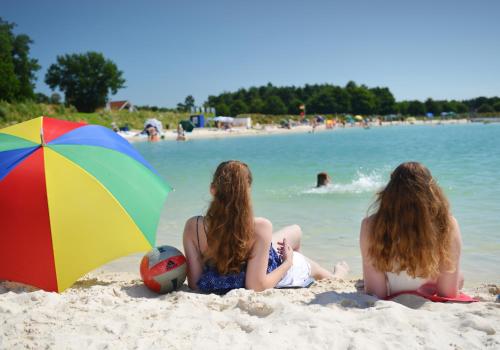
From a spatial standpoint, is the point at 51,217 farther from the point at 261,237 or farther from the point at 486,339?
the point at 486,339

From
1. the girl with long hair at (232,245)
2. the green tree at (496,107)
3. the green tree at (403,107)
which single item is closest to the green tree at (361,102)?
the green tree at (403,107)

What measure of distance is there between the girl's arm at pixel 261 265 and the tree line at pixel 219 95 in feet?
137

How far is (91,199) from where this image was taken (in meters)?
3.04

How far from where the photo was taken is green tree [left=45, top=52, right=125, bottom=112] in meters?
58.0

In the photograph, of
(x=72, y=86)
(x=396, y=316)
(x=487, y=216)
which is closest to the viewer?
(x=396, y=316)

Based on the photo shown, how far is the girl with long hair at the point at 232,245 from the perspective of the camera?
9.51ft

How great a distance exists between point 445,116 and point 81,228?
107749 millimetres

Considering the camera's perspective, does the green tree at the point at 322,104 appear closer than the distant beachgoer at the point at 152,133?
No

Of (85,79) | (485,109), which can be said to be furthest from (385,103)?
(85,79)

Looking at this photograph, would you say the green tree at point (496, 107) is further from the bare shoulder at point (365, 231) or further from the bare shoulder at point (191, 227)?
the bare shoulder at point (191, 227)

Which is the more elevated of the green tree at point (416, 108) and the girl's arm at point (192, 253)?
the green tree at point (416, 108)

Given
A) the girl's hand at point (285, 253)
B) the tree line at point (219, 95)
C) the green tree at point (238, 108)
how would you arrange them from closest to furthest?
the girl's hand at point (285, 253), the tree line at point (219, 95), the green tree at point (238, 108)

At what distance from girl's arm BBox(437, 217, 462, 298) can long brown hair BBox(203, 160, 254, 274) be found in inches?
50.3

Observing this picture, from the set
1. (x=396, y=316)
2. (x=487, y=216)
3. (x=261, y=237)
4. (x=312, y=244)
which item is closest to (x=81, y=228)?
(x=261, y=237)
